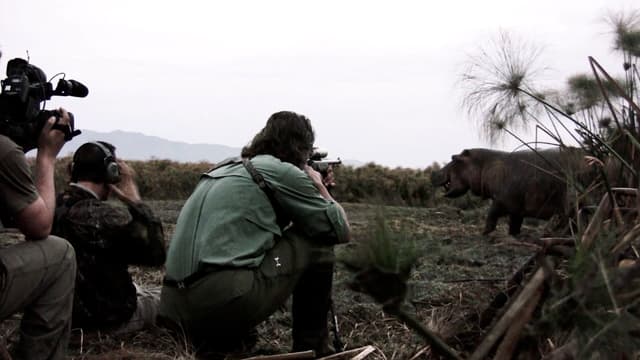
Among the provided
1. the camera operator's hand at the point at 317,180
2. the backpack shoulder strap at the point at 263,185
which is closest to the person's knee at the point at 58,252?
the backpack shoulder strap at the point at 263,185

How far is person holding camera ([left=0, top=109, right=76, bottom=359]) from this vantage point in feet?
10.3

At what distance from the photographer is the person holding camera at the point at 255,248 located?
12.7 ft

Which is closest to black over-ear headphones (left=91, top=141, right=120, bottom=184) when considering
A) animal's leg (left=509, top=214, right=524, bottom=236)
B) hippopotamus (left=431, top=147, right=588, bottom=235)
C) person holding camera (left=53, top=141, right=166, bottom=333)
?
person holding camera (left=53, top=141, right=166, bottom=333)

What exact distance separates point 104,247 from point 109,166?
36cm

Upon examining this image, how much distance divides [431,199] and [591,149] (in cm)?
1197

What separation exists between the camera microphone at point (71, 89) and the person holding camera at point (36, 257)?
0.66 ft

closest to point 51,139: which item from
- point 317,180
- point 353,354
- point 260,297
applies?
point 260,297

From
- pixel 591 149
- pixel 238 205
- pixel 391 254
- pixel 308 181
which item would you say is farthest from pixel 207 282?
pixel 391 254

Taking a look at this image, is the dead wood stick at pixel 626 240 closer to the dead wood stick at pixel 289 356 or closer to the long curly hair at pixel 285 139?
the dead wood stick at pixel 289 356

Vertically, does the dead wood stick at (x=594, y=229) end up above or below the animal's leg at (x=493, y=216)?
above

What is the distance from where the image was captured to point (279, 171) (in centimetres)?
404

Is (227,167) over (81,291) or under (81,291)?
over

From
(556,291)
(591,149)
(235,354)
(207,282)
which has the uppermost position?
(591,149)

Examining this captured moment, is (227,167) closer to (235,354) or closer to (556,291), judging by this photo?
(235,354)
